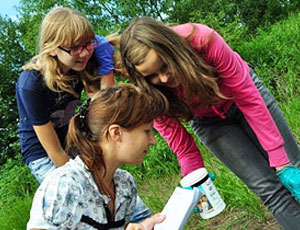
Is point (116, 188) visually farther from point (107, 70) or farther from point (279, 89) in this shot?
point (279, 89)

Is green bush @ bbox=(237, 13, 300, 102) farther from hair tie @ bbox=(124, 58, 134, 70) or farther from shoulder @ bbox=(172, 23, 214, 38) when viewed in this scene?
hair tie @ bbox=(124, 58, 134, 70)

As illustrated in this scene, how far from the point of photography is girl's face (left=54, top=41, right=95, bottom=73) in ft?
8.16

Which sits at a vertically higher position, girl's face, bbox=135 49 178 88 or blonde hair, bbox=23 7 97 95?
blonde hair, bbox=23 7 97 95

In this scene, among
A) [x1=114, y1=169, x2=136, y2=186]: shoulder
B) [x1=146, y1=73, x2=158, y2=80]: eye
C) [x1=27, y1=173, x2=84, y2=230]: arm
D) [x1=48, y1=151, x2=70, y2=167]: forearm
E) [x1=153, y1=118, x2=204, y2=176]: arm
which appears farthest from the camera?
[x1=48, y1=151, x2=70, y2=167]: forearm

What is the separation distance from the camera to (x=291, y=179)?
1978 millimetres

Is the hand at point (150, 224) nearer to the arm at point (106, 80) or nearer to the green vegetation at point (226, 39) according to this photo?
the arm at point (106, 80)

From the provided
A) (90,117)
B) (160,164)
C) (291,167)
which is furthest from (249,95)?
(160,164)

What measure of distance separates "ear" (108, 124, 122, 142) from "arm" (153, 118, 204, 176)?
0.37m

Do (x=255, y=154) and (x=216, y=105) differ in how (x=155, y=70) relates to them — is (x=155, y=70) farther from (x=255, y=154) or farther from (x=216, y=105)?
(x=255, y=154)

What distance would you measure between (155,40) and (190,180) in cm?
64

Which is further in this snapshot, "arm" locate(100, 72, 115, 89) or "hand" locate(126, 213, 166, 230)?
"arm" locate(100, 72, 115, 89)

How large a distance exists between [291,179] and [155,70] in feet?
2.49

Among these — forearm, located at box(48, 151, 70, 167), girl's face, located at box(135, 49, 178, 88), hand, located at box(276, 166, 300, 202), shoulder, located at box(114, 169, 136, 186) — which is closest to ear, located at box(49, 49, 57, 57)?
forearm, located at box(48, 151, 70, 167)

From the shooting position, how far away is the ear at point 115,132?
1.92 meters
